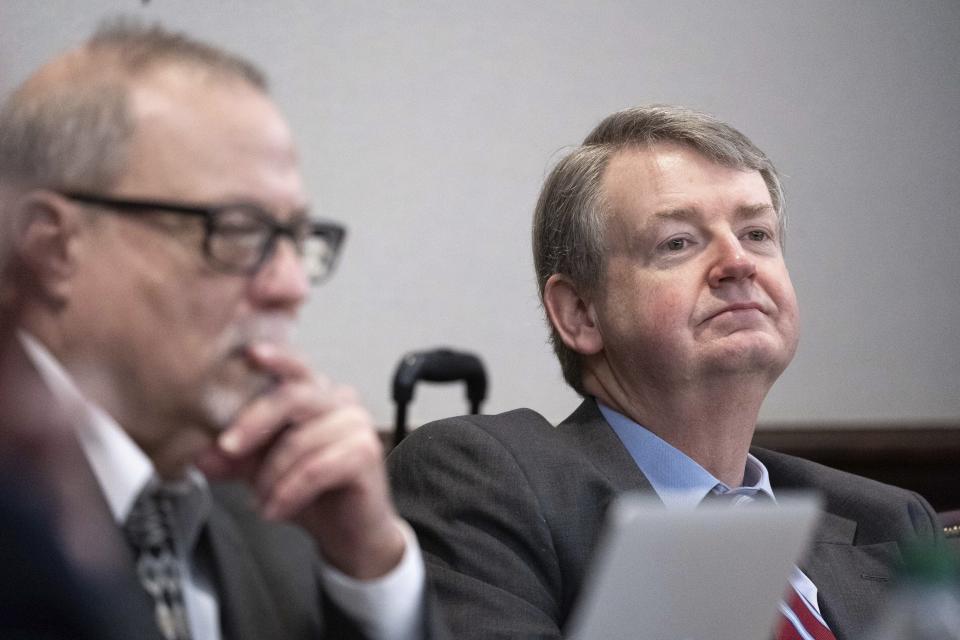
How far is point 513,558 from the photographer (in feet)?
5.77

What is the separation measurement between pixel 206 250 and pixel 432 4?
8.15 ft

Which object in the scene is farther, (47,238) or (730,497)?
(730,497)

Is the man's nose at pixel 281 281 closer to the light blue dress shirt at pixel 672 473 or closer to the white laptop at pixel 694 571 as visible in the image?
the white laptop at pixel 694 571

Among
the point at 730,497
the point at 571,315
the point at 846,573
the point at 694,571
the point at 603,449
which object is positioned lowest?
the point at 846,573

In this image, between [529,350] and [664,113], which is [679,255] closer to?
[664,113]

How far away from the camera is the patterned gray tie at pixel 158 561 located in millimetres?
1227

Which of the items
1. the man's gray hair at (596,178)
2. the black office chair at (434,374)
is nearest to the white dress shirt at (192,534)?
the man's gray hair at (596,178)

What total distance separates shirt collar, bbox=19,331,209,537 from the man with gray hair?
65cm

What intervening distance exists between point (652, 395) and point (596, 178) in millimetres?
422

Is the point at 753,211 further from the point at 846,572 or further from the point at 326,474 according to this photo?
the point at 326,474

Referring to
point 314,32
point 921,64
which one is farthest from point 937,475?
point 314,32

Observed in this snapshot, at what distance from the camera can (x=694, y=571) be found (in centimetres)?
111

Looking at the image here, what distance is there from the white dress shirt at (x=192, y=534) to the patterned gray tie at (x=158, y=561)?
0.06 ft

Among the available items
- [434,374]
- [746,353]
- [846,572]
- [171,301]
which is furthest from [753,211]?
[171,301]
